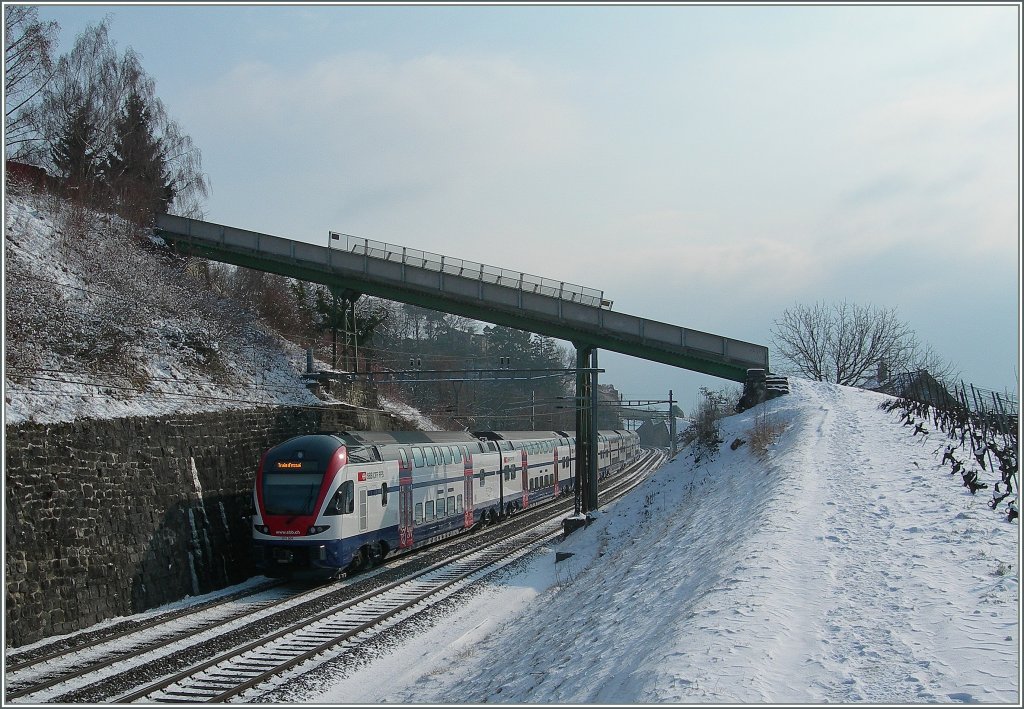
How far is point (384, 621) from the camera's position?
1764 centimetres

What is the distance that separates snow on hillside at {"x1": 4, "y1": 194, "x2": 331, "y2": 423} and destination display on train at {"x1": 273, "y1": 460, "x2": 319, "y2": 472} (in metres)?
3.75

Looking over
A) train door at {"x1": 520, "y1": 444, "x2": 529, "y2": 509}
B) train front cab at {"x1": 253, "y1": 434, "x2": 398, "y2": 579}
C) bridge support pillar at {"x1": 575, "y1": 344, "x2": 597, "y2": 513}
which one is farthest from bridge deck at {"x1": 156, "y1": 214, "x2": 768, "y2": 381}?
train front cab at {"x1": 253, "y1": 434, "x2": 398, "y2": 579}

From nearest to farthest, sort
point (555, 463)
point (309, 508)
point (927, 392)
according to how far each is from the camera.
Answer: point (309, 508) < point (927, 392) < point (555, 463)

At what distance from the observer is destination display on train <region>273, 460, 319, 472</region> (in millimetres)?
21125

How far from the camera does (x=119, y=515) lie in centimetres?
1911

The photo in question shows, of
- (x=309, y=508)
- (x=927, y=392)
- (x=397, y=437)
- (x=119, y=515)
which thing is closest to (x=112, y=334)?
(x=119, y=515)

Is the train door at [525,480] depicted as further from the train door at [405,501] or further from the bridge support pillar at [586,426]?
the train door at [405,501]

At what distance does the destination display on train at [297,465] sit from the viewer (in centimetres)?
2112

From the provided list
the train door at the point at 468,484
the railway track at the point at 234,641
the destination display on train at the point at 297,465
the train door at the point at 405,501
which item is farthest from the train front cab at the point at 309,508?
the train door at the point at 468,484

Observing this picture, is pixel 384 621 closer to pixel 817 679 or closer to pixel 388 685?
pixel 388 685

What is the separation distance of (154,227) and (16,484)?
83.0 ft

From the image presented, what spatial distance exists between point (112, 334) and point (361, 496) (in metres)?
11.1

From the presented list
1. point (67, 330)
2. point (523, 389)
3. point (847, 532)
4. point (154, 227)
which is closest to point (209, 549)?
point (67, 330)

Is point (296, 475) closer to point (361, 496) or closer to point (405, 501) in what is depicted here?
point (361, 496)
